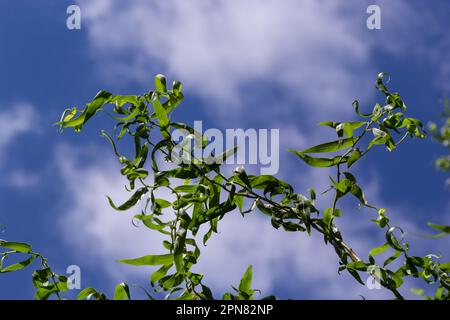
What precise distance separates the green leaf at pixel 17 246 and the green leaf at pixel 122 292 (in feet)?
1.04

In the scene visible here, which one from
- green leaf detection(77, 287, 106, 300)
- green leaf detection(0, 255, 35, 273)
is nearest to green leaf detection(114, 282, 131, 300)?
green leaf detection(77, 287, 106, 300)

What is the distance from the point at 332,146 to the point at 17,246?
0.76m

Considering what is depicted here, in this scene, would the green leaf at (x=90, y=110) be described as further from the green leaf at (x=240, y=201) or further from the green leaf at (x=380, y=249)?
the green leaf at (x=380, y=249)

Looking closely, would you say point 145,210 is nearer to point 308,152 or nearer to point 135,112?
point 135,112

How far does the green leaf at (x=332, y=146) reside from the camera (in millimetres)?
1514

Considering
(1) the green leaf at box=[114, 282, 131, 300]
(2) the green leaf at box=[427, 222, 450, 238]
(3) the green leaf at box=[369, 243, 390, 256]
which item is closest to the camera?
(2) the green leaf at box=[427, 222, 450, 238]

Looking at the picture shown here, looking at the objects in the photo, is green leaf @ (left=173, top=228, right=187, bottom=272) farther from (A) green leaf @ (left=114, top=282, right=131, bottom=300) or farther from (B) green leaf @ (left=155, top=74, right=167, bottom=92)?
(B) green leaf @ (left=155, top=74, right=167, bottom=92)

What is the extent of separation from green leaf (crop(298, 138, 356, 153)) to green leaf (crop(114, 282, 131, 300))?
0.50 m

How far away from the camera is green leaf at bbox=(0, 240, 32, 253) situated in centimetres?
150

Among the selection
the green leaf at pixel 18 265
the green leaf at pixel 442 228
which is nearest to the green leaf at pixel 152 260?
the green leaf at pixel 18 265
